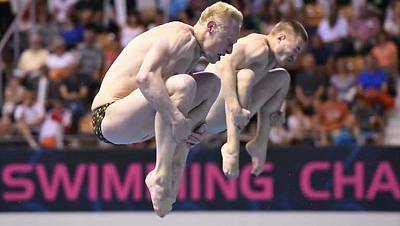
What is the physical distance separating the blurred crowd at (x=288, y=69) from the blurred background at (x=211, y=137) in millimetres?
18

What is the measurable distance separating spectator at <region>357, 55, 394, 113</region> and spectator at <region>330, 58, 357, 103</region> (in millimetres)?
115

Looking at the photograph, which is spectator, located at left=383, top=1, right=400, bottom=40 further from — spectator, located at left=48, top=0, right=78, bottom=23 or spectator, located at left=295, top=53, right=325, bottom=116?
spectator, located at left=48, top=0, right=78, bottom=23

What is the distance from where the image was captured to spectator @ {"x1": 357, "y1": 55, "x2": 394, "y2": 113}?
50.3 feet

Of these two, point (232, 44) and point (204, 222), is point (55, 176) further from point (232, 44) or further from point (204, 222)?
point (232, 44)

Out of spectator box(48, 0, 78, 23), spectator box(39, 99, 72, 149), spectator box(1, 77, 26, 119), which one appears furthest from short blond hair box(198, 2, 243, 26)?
spectator box(48, 0, 78, 23)

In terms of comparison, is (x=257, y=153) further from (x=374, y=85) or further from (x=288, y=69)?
(x=288, y=69)

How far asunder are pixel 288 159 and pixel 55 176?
2481mm

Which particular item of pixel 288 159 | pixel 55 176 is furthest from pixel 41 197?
pixel 288 159

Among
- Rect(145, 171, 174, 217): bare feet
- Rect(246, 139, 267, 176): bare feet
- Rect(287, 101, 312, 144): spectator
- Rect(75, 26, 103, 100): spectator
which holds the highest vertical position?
Rect(145, 171, 174, 217): bare feet

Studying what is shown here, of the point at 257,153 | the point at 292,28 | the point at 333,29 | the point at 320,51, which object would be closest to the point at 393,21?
the point at 333,29

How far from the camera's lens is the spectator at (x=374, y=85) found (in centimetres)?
1534

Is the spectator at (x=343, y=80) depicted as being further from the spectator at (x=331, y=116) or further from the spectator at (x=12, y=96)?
the spectator at (x=12, y=96)

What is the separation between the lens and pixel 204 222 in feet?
45.2

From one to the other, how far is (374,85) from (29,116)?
4126mm
